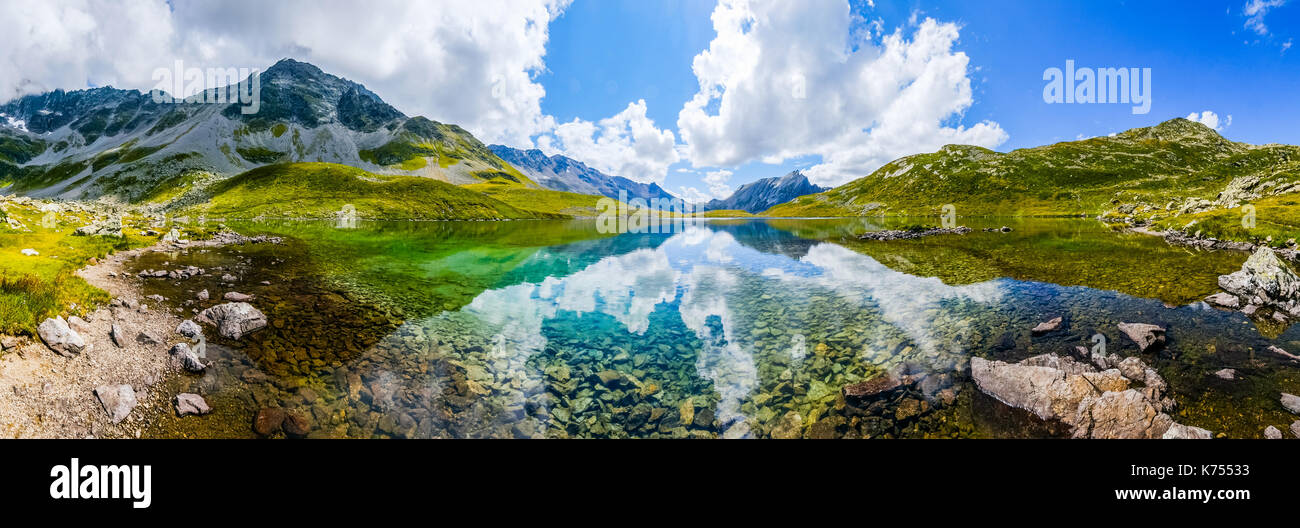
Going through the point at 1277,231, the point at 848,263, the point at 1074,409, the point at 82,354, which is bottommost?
the point at 1074,409

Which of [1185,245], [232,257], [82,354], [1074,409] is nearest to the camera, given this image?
[1074,409]

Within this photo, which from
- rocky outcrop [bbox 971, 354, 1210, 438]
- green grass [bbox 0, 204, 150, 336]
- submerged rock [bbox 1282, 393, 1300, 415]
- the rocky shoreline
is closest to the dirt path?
the rocky shoreline

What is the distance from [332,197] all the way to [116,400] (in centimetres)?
17986

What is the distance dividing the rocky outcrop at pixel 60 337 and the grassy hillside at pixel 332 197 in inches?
5773

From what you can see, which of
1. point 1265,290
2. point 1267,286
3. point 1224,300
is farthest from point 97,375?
point 1267,286

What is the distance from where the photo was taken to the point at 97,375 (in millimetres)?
10578

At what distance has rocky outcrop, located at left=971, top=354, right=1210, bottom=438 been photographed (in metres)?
9.54

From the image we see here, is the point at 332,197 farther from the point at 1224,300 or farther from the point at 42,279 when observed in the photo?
the point at 1224,300

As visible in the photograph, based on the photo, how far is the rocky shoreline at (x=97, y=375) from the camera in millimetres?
8789
